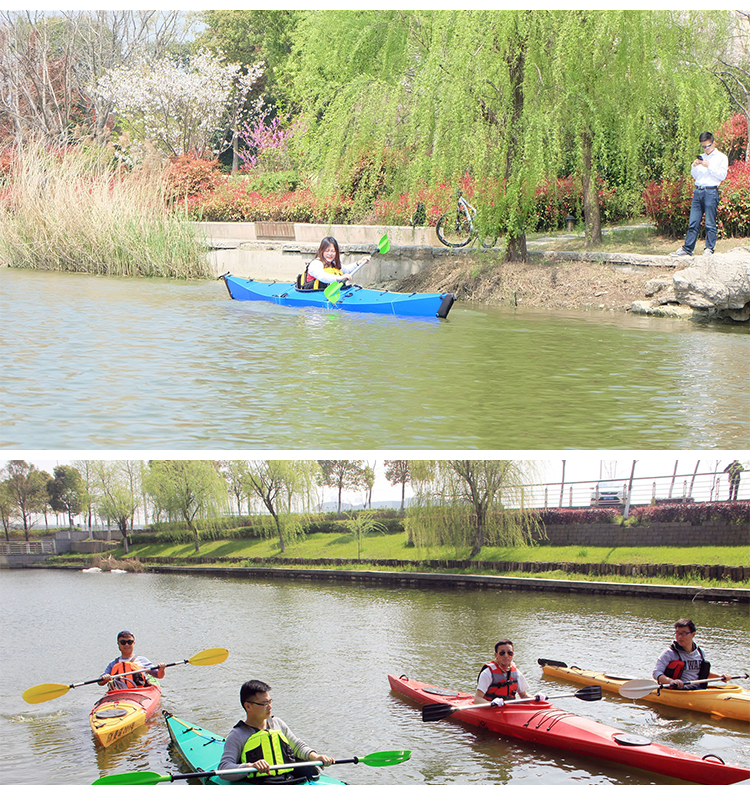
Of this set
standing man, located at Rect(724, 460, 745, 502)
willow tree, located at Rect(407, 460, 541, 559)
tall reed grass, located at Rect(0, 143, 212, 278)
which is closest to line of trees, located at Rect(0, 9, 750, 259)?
tall reed grass, located at Rect(0, 143, 212, 278)

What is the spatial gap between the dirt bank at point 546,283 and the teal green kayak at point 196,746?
8394mm

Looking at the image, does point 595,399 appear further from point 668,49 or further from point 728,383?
point 668,49

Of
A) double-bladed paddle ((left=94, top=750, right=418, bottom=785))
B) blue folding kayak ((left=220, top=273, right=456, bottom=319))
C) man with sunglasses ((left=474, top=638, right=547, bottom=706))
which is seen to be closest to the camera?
double-bladed paddle ((left=94, top=750, right=418, bottom=785))

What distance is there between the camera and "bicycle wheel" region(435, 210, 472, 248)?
13.1 metres

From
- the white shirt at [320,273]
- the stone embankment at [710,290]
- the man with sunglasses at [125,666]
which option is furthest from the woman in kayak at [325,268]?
the man with sunglasses at [125,666]

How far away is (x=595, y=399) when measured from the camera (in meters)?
6.97

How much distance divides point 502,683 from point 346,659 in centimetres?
300

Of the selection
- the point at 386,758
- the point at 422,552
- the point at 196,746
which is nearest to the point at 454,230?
the point at 422,552

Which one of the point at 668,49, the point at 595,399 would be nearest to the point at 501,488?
the point at 595,399

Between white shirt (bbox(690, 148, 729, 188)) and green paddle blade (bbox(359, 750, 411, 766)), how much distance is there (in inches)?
350

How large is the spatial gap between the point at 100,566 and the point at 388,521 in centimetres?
569

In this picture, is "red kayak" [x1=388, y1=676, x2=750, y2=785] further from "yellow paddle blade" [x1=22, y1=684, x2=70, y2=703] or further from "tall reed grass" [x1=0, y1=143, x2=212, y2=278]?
"tall reed grass" [x1=0, y1=143, x2=212, y2=278]

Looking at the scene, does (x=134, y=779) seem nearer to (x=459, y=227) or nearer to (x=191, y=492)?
(x=191, y=492)

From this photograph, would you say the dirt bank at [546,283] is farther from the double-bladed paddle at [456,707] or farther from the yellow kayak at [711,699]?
the double-bladed paddle at [456,707]
